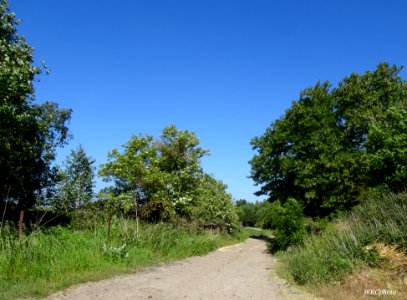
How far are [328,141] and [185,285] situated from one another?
15623 mm

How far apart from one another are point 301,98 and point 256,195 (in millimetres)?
9043

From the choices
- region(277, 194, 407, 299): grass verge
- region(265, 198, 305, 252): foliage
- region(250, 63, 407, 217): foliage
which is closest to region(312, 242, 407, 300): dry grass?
region(277, 194, 407, 299): grass verge

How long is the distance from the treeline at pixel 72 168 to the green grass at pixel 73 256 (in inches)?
109

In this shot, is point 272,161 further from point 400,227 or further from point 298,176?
point 400,227

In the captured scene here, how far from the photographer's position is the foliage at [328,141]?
22.1 metres

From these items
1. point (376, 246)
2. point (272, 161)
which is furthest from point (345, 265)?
point (272, 161)

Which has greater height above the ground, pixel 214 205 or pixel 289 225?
pixel 214 205

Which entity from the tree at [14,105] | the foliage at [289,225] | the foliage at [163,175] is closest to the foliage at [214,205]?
the foliage at [163,175]

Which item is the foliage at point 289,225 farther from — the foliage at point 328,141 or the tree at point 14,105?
the tree at point 14,105

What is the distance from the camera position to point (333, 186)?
22.3m

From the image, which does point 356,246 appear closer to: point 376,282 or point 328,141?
point 376,282

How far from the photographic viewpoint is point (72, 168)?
2953 cm

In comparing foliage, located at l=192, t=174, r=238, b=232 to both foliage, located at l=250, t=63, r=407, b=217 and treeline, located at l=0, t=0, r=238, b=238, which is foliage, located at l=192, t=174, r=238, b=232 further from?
foliage, located at l=250, t=63, r=407, b=217

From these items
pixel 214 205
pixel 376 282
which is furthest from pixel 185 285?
pixel 214 205
